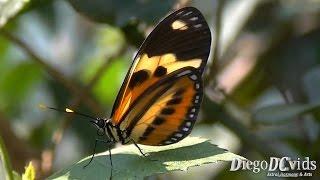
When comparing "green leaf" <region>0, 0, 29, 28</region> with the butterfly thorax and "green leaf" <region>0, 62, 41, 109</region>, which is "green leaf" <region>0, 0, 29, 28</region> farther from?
"green leaf" <region>0, 62, 41, 109</region>

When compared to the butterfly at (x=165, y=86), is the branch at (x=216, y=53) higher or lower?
higher

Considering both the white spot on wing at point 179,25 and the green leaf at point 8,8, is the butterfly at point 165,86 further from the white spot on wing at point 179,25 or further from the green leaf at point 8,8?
the green leaf at point 8,8

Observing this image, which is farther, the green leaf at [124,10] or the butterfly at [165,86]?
the green leaf at [124,10]

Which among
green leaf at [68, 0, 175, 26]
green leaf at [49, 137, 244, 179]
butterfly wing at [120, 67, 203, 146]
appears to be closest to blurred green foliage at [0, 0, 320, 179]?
green leaf at [68, 0, 175, 26]

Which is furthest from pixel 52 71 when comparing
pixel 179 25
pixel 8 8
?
pixel 179 25

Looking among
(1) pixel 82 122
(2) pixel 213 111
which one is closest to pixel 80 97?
(2) pixel 213 111

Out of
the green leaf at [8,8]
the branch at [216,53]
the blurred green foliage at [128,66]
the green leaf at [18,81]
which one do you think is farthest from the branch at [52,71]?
the green leaf at [18,81]

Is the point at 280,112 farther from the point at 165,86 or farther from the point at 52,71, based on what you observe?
the point at 52,71
